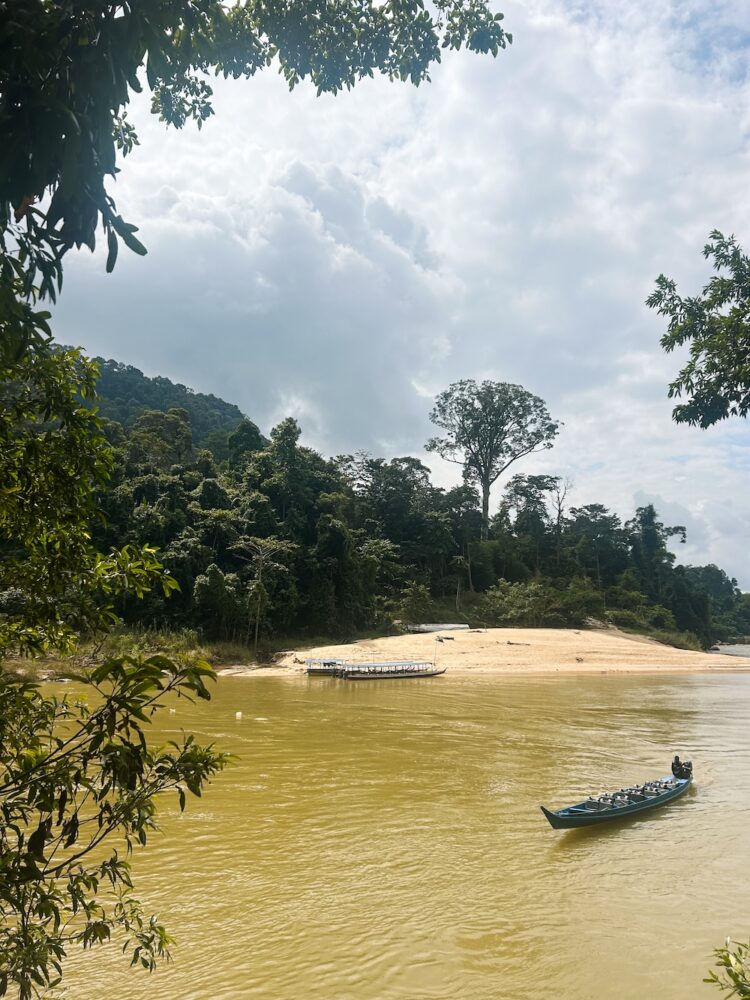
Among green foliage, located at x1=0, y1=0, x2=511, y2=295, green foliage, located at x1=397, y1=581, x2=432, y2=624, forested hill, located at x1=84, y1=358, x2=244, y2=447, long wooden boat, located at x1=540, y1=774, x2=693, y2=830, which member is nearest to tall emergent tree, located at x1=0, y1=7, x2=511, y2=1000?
green foliage, located at x1=0, y1=0, x2=511, y2=295

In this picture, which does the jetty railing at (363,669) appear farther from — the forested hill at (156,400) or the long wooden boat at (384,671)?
the forested hill at (156,400)

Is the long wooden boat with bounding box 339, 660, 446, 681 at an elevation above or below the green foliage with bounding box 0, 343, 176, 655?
below

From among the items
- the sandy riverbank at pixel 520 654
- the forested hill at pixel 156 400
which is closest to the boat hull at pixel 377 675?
the sandy riverbank at pixel 520 654

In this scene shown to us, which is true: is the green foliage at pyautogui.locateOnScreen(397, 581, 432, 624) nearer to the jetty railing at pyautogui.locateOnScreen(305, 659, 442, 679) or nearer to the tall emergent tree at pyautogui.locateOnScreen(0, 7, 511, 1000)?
the jetty railing at pyautogui.locateOnScreen(305, 659, 442, 679)

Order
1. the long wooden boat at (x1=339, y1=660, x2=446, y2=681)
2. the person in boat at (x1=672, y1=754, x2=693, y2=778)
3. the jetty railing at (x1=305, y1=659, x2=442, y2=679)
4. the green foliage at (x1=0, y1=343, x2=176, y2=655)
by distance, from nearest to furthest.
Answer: the green foliage at (x1=0, y1=343, x2=176, y2=655)
the person in boat at (x1=672, y1=754, x2=693, y2=778)
the long wooden boat at (x1=339, y1=660, x2=446, y2=681)
the jetty railing at (x1=305, y1=659, x2=442, y2=679)

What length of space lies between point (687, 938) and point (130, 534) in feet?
109

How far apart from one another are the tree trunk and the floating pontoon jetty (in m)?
30.1

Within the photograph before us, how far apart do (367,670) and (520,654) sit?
12.3m

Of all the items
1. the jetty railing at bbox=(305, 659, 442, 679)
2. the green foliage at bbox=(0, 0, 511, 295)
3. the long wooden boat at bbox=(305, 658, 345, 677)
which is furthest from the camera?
the long wooden boat at bbox=(305, 658, 345, 677)

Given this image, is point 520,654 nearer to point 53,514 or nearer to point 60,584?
point 60,584

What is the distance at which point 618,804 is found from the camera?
34.8 ft

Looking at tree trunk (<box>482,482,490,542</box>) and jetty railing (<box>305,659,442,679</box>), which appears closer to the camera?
jetty railing (<box>305,659,442,679</box>)

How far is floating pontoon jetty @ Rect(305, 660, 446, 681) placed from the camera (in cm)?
3002

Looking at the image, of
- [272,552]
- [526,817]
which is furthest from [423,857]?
[272,552]
